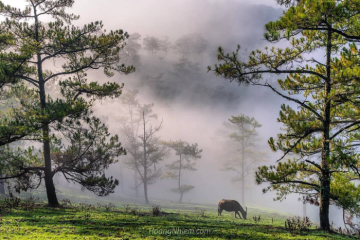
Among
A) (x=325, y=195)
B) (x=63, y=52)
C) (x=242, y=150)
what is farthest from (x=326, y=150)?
(x=242, y=150)

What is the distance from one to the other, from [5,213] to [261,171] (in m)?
12.3

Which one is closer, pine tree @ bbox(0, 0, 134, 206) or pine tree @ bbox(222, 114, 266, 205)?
pine tree @ bbox(0, 0, 134, 206)

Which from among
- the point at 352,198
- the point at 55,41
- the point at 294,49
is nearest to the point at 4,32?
the point at 55,41

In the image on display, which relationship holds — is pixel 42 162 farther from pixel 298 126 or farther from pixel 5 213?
pixel 298 126

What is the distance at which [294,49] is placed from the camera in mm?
10227

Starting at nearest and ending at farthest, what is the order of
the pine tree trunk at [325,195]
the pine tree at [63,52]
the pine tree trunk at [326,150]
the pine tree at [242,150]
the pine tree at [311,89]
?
the pine tree at [311,89] → the pine tree trunk at [326,150] → the pine tree trunk at [325,195] → the pine tree at [63,52] → the pine tree at [242,150]

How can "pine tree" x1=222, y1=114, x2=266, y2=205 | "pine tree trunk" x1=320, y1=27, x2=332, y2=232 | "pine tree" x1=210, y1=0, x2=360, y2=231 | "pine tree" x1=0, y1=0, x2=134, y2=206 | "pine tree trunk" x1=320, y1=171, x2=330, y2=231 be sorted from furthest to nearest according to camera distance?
1. "pine tree" x1=222, y1=114, x2=266, y2=205
2. "pine tree" x1=0, y1=0, x2=134, y2=206
3. "pine tree trunk" x1=320, y1=171, x2=330, y2=231
4. "pine tree trunk" x1=320, y1=27, x2=332, y2=232
5. "pine tree" x1=210, y1=0, x2=360, y2=231

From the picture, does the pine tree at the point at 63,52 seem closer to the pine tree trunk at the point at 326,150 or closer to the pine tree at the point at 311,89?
the pine tree at the point at 311,89

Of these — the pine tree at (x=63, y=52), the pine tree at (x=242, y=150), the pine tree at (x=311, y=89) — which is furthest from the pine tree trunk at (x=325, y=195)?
the pine tree at (x=242, y=150)

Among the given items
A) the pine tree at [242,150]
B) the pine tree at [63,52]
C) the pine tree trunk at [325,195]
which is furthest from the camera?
the pine tree at [242,150]

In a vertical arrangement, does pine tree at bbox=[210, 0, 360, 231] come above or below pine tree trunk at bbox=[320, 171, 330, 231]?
above

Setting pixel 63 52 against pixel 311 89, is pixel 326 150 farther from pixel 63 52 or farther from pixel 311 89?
pixel 63 52

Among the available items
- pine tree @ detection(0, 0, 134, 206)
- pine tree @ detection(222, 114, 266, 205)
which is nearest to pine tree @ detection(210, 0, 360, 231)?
pine tree @ detection(0, 0, 134, 206)

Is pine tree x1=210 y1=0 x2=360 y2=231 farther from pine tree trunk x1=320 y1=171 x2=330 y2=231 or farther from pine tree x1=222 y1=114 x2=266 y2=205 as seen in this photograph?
pine tree x1=222 y1=114 x2=266 y2=205
